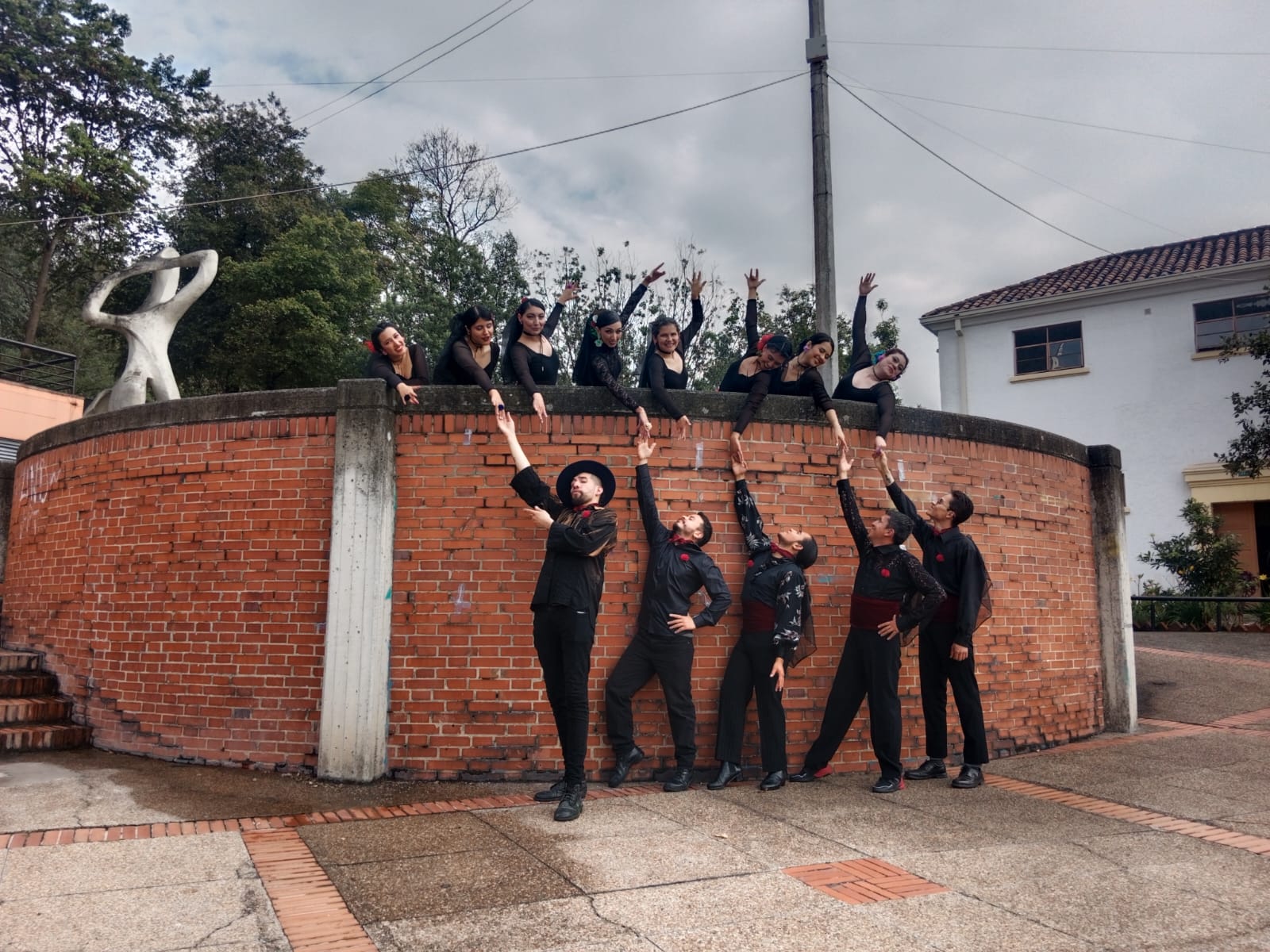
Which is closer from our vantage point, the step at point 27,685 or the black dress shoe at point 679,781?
the black dress shoe at point 679,781

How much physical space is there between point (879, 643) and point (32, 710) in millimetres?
6059

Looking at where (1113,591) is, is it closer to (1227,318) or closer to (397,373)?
(397,373)

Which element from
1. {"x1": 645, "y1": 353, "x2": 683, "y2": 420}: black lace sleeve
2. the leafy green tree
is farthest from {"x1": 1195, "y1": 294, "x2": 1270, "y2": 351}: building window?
{"x1": 645, "y1": 353, "x2": 683, "y2": 420}: black lace sleeve

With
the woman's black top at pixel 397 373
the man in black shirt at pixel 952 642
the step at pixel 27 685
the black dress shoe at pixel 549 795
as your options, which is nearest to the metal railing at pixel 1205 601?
the man in black shirt at pixel 952 642

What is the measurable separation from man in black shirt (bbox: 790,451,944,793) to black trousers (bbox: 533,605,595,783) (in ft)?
5.71

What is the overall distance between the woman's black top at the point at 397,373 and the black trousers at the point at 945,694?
12.7 ft

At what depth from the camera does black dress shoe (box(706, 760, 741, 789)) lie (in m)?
5.60

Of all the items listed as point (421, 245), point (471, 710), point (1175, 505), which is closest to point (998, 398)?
point (1175, 505)

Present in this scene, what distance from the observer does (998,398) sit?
74.7ft

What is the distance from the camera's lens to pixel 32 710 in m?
6.67

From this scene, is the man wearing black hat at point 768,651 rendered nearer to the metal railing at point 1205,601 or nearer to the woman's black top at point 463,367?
the woman's black top at point 463,367

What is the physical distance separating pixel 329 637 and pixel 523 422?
1.83 metres

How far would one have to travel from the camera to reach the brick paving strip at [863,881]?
364 centimetres

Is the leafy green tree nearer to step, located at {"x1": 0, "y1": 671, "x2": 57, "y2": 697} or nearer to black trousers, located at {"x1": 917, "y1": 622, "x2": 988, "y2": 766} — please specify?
black trousers, located at {"x1": 917, "y1": 622, "x2": 988, "y2": 766}
